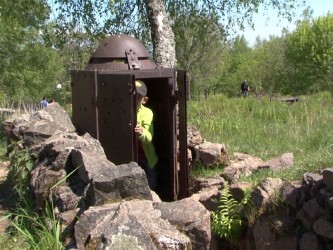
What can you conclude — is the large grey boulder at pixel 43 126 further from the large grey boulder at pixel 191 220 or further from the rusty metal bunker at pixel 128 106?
the large grey boulder at pixel 191 220

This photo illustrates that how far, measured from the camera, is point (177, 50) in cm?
3591

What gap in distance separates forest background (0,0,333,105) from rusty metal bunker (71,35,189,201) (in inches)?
175

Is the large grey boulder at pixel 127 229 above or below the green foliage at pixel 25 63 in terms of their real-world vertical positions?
below

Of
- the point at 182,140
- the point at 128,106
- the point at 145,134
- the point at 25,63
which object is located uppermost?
the point at 25,63

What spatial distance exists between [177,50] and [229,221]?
1209 inches

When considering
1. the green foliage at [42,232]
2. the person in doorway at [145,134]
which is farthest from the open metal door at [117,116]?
the green foliage at [42,232]

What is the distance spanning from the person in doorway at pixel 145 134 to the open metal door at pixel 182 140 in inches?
12.7

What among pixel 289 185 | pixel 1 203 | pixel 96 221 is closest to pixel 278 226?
pixel 289 185

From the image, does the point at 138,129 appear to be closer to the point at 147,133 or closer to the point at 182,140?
the point at 147,133

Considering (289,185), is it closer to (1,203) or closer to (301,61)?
(1,203)

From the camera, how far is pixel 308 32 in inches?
2277

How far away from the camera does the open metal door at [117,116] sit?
241 inches

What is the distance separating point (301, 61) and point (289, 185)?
53220 millimetres

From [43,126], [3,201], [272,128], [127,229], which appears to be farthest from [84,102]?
[272,128]
